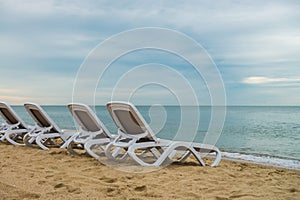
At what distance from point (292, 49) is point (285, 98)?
1306 cm

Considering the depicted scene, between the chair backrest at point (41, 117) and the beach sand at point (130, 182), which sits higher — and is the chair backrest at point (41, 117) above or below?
above

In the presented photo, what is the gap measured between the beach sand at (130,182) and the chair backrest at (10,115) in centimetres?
279

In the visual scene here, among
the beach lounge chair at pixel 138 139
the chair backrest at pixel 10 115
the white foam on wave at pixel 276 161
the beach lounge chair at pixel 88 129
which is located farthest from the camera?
the chair backrest at pixel 10 115

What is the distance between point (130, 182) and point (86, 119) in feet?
9.13

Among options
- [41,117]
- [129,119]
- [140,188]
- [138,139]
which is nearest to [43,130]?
[41,117]

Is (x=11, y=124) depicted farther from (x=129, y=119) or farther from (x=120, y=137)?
(x=129, y=119)

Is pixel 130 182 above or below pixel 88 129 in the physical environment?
below

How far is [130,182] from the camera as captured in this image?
4168 mm

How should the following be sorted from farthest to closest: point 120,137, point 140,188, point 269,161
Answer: point 269,161
point 120,137
point 140,188

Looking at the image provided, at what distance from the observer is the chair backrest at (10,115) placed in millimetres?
8156

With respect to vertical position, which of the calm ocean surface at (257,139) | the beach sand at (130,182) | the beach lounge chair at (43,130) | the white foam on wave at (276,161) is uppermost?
the beach lounge chair at (43,130)

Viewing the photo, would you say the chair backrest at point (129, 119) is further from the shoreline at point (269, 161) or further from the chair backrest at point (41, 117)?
the shoreline at point (269, 161)

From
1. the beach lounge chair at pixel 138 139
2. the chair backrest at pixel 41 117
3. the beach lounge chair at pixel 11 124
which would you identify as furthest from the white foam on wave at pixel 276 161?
the beach lounge chair at pixel 11 124

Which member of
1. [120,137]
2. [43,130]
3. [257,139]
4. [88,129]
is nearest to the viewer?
[120,137]
